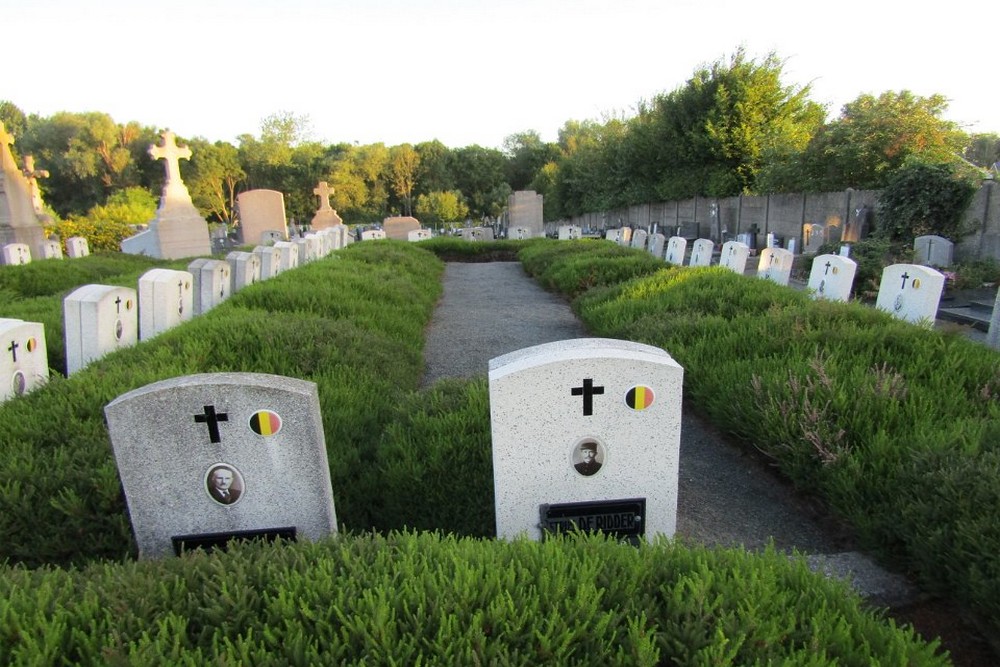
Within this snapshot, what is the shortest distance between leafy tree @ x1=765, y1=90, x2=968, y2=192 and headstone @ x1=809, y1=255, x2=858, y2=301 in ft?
34.8

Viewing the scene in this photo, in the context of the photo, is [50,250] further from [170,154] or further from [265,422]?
[265,422]

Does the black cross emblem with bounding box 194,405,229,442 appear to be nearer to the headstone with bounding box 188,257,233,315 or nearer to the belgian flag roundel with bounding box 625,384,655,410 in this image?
the belgian flag roundel with bounding box 625,384,655,410

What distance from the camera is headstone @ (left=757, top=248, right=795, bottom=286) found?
854 cm

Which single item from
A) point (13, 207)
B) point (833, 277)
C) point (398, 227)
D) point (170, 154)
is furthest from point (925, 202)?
point (13, 207)

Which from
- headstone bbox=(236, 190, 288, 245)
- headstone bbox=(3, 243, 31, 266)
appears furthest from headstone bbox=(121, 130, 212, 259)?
headstone bbox=(3, 243, 31, 266)

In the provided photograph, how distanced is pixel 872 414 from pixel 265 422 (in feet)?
10.0

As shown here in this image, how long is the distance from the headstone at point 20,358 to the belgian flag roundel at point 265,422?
2342mm

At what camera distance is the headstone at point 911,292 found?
215 inches

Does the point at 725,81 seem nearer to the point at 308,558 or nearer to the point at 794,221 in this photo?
the point at 794,221

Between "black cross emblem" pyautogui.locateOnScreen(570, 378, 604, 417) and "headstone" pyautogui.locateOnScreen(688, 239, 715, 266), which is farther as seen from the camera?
"headstone" pyautogui.locateOnScreen(688, 239, 715, 266)

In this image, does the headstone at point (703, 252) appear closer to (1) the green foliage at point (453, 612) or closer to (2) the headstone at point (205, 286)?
(2) the headstone at point (205, 286)

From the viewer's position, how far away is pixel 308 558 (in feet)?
6.63

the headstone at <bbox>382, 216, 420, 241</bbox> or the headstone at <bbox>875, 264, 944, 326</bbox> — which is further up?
the headstone at <bbox>382, 216, 420, 241</bbox>

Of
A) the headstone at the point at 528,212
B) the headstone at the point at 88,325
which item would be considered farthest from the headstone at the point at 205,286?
the headstone at the point at 528,212
